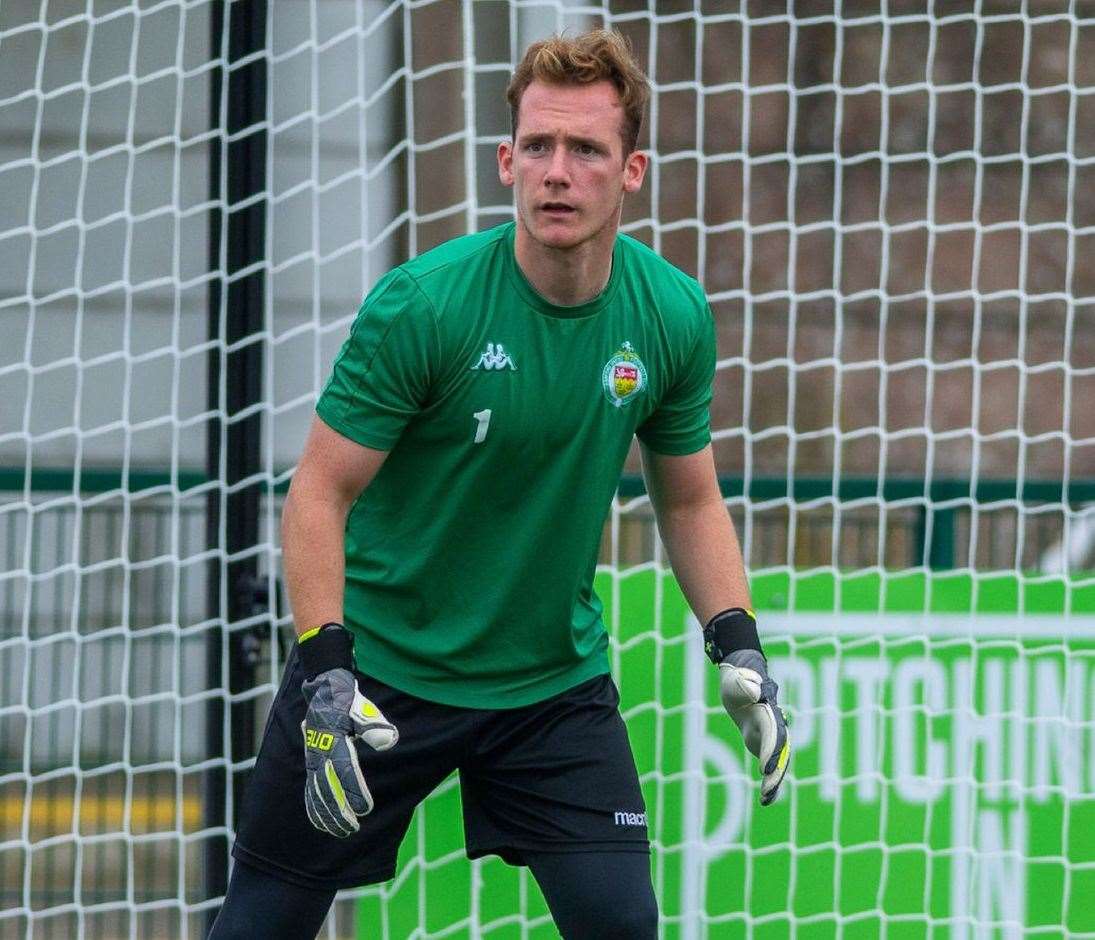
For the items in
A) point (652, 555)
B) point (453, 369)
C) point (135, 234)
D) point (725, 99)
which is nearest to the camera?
point (453, 369)

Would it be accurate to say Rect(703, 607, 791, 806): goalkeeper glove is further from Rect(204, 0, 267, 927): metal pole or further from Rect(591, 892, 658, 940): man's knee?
Rect(204, 0, 267, 927): metal pole

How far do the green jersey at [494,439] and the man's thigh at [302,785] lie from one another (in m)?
0.06

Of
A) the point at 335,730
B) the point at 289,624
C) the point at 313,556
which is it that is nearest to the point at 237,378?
the point at 289,624

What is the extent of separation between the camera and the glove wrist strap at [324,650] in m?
2.70

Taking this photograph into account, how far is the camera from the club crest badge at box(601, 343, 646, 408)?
291 centimetres

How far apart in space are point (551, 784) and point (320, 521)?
670 millimetres

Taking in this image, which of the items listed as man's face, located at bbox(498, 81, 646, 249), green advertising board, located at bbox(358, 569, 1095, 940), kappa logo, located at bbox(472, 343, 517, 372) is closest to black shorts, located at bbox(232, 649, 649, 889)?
kappa logo, located at bbox(472, 343, 517, 372)

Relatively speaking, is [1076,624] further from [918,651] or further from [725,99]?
[725,99]

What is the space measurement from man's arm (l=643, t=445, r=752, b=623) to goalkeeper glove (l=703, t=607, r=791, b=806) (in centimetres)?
4

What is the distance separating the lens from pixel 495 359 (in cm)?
282

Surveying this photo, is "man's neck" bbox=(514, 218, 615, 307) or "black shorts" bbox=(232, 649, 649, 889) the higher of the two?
"man's neck" bbox=(514, 218, 615, 307)

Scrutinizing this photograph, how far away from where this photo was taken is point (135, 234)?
5.60 metres

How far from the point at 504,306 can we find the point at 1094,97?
16.4ft

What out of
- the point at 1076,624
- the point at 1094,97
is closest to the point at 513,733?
the point at 1076,624
